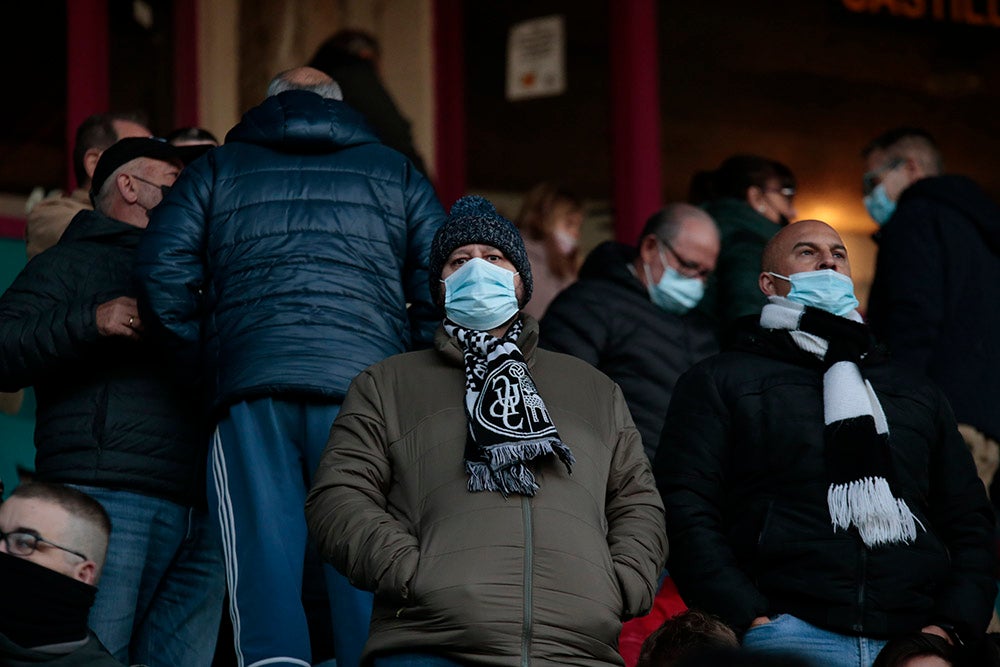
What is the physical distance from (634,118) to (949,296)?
343 cm

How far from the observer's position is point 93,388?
17.9ft

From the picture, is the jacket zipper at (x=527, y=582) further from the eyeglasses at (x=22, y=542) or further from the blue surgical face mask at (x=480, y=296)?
the eyeglasses at (x=22, y=542)

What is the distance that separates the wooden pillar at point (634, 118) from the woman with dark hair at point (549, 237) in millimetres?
1624

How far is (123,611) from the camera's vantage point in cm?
533

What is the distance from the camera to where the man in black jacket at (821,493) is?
488 centimetres

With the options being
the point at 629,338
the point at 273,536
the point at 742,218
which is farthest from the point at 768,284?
the point at 273,536

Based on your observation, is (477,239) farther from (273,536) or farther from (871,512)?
(871,512)

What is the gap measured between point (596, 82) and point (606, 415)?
5444mm

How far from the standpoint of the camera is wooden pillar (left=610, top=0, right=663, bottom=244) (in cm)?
977

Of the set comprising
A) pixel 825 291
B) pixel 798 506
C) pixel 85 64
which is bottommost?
pixel 798 506

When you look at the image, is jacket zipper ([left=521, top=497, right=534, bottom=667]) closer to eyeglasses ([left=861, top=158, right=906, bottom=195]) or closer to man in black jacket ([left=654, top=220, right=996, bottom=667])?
man in black jacket ([left=654, top=220, right=996, bottom=667])

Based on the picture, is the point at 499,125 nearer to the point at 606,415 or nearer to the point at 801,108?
the point at 801,108

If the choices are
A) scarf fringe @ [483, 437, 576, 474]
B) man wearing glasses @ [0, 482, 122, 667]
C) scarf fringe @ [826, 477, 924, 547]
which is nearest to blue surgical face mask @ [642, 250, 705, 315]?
scarf fringe @ [826, 477, 924, 547]

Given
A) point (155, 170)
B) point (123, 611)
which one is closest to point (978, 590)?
point (123, 611)
